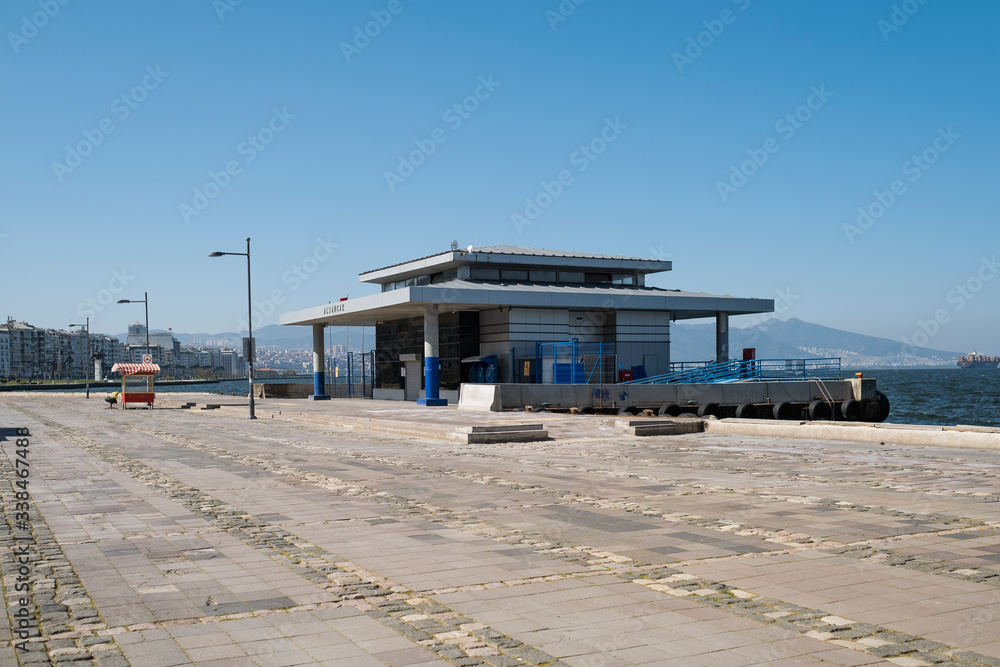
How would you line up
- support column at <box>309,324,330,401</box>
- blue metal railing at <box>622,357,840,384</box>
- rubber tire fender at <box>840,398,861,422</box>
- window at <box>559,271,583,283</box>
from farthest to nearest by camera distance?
support column at <box>309,324,330,401</box> → window at <box>559,271,583,283</box> → blue metal railing at <box>622,357,840,384</box> → rubber tire fender at <box>840,398,861,422</box>

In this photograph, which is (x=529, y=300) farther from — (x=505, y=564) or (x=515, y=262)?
(x=505, y=564)

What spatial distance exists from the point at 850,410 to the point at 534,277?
18.3 metres

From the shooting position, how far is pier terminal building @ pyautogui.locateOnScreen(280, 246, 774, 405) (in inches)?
1703

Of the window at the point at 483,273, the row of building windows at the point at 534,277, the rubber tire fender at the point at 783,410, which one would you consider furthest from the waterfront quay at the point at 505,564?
the row of building windows at the point at 534,277

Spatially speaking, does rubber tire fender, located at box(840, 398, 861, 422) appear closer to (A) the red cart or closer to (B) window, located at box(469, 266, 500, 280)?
(B) window, located at box(469, 266, 500, 280)

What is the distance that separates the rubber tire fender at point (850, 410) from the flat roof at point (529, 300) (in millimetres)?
9723

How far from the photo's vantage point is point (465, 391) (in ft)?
125

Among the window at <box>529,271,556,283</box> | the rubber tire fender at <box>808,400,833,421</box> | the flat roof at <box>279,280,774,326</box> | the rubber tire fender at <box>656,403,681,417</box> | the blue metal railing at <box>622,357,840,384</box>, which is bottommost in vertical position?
the rubber tire fender at <box>808,400,833,421</box>

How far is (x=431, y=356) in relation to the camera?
43.1m

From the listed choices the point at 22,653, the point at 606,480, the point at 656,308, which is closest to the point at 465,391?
the point at 656,308

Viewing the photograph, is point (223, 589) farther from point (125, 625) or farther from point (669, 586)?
point (669, 586)

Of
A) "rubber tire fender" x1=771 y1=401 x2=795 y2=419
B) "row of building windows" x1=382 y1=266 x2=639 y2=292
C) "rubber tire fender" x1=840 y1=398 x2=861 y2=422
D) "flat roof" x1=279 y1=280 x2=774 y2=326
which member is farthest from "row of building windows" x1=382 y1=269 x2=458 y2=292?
"rubber tire fender" x1=840 y1=398 x2=861 y2=422

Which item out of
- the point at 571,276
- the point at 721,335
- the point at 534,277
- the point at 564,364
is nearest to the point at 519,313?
the point at 564,364

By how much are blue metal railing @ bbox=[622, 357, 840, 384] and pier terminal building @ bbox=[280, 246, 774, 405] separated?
293 cm
